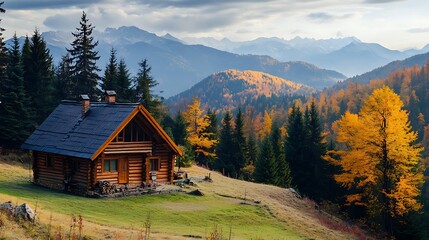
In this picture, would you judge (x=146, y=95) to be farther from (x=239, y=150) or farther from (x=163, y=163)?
(x=163, y=163)

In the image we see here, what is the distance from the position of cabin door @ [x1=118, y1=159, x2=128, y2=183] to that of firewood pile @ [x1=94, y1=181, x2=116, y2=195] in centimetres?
161

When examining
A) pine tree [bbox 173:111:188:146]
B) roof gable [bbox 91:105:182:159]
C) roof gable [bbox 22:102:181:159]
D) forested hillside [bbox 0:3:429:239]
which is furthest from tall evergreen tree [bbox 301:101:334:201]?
roof gable [bbox 22:102:181:159]

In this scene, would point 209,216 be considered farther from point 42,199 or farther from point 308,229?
point 42,199

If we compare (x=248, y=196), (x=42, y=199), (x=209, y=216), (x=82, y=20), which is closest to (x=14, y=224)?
(x=42, y=199)

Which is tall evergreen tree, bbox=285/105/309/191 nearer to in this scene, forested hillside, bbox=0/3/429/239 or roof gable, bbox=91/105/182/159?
forested hillside, bbox=0/3/429/239

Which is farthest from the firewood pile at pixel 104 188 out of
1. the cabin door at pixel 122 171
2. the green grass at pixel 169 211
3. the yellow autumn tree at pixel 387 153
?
the yellow autumn tree at pixel 387 153

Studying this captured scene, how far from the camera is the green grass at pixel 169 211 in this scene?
1071 inches

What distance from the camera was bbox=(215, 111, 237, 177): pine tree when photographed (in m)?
71.2

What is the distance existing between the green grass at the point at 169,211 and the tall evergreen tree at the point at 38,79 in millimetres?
18773

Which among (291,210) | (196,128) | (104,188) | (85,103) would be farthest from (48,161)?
(196,128)

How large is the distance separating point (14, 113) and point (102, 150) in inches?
778

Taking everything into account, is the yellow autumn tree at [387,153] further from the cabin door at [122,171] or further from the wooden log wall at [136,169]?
the cabin door at [122,171]

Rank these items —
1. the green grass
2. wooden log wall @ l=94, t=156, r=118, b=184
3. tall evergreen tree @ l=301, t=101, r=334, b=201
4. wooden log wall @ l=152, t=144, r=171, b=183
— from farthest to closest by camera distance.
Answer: tall evergreen tree @ l=301, t=101, r=334, b=201
wooden log wall @ l=152, t=144, r=171, b=183
wooden log wall @ l=94, t=156, r=118, b=184
the green grass

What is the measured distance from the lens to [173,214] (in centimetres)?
3084
